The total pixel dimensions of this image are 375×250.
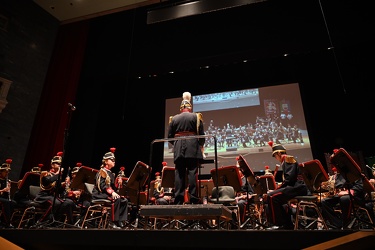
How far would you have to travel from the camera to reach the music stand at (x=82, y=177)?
199 inches

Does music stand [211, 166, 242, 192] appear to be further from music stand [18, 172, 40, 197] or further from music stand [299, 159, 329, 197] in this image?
music stand [18, 172, 40, 197]

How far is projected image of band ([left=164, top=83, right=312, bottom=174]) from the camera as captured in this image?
26.2 feet

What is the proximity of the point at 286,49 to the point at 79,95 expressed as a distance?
22.3 feet

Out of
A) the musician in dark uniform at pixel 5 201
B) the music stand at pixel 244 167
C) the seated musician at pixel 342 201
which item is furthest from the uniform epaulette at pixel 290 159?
the musician in dark uniform at pixel 5 201

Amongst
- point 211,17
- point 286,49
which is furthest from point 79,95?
point 286,49

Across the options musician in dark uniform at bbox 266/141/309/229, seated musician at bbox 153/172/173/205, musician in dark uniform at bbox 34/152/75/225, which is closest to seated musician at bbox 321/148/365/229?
musician in dark uniform at bbox 266/141/309/229

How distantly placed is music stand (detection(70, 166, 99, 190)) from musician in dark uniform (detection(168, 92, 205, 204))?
2.05m

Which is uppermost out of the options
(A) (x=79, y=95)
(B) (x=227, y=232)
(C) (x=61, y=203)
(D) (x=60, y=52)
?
(D) (x=60, y=52)

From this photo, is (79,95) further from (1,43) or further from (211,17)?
(211,17)

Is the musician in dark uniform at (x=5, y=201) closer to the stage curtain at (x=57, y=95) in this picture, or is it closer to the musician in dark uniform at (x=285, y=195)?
the stage curtain at (x=57, y=95)

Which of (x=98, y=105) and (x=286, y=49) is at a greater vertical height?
(x=286, y=49)

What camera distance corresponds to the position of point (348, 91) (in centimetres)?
818

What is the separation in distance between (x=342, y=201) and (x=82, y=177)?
13.7ft

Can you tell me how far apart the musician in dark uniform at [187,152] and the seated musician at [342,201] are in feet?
6.66
